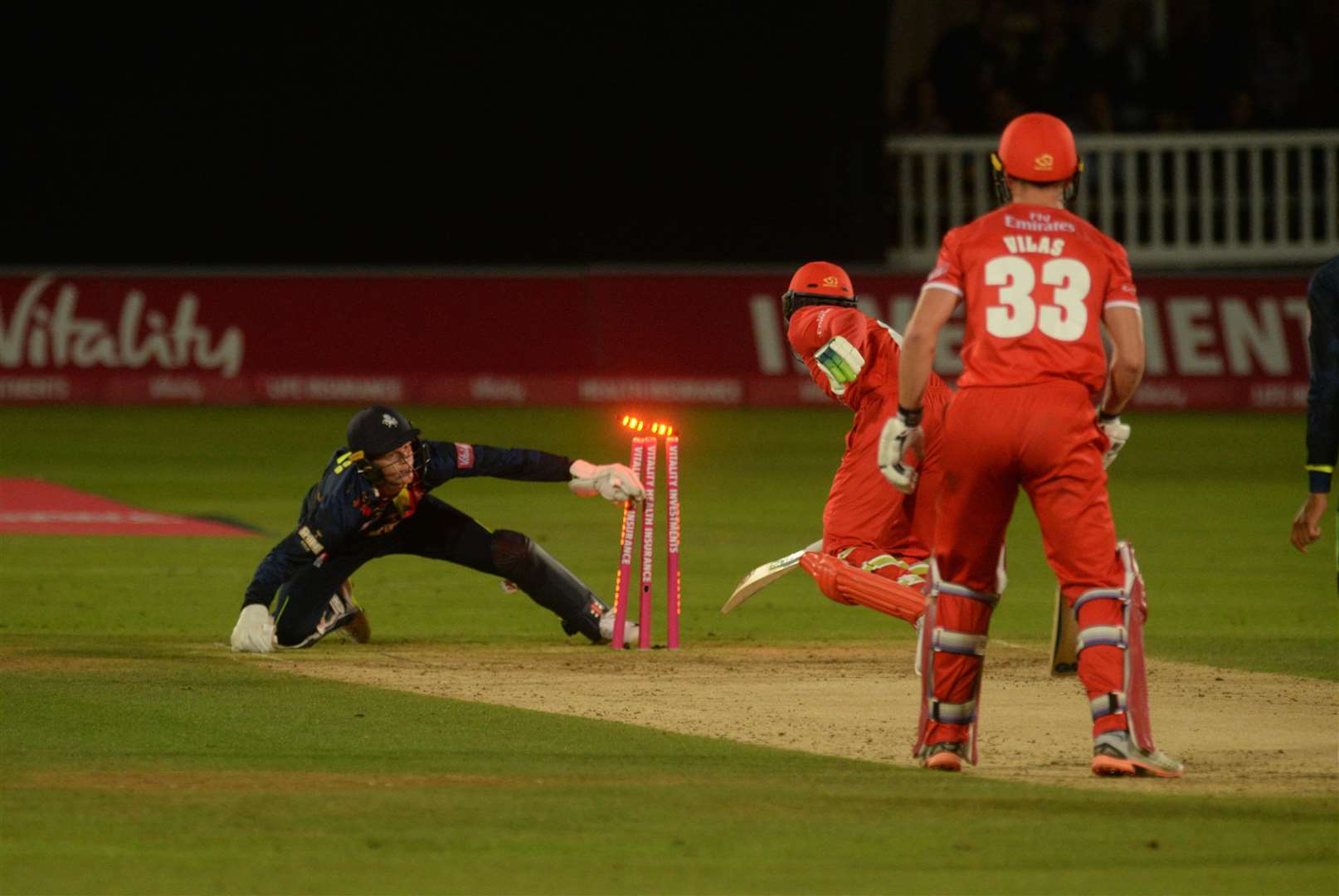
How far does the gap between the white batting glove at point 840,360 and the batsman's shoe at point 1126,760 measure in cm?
238

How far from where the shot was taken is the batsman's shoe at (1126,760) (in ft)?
22.5

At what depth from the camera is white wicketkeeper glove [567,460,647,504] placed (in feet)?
30.9

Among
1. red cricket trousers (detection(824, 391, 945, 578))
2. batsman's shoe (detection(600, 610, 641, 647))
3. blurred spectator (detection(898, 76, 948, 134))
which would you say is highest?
blurred spectator (detection(898, 76, 948, 134))

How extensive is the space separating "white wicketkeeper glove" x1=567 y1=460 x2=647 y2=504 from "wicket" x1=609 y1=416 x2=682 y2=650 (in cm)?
22

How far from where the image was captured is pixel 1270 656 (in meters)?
9.99

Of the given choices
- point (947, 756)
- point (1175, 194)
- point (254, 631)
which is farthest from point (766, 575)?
point (1175, 194)

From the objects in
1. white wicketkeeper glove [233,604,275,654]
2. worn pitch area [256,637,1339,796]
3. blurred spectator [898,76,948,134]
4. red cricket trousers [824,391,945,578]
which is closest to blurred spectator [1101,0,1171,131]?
blurred spectator [898,76,948,134]

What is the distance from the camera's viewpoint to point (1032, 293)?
687 centimetres

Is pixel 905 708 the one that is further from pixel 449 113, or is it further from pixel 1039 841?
pixel 449 113

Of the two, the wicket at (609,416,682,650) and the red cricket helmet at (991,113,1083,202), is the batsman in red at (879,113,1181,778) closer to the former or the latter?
the red cricket helmet at (991,113,1083,202)

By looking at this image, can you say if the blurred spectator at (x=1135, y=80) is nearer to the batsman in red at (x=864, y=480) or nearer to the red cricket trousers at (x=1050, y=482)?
the batsman in red at (x=864, y=480)

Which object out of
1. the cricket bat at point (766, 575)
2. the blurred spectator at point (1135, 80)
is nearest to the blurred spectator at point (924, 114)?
the blurred spectator at point (1135, 80)

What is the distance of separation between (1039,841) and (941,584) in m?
1.12

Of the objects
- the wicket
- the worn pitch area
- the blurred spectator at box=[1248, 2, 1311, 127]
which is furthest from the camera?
the blurred spectator at box=[1248, 2, 1311, 127]
